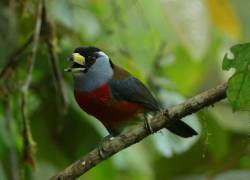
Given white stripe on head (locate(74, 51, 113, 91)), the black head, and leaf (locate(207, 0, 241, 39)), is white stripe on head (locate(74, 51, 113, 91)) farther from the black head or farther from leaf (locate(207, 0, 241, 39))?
leaf (locate(207, 0, 241, 39))

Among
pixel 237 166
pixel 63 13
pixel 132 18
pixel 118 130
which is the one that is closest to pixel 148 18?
pixel 132 18

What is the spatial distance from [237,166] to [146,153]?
744 millimetres

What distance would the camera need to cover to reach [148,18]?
3.46 m

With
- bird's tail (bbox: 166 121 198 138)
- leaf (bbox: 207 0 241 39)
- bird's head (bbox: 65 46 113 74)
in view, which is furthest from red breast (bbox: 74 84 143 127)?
leaf (bbox: 207 0 241 39)

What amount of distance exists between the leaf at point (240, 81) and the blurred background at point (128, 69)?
902mm

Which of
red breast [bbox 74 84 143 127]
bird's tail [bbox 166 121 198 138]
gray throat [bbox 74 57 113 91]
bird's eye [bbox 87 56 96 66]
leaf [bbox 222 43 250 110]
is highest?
leaf [bbox 222 43 250 110]

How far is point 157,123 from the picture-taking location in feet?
7.32

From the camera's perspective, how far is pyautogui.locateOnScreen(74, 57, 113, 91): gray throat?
3.02 meters

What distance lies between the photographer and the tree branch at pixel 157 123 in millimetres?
2123

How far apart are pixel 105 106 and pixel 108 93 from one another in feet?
0.26

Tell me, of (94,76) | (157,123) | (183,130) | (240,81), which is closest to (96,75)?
(94,76)

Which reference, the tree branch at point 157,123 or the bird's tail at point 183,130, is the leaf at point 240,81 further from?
the bird's tail at point 183,130

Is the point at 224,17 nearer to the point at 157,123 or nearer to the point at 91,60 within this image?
the point at 91,60

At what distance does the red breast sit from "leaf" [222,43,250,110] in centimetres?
115
